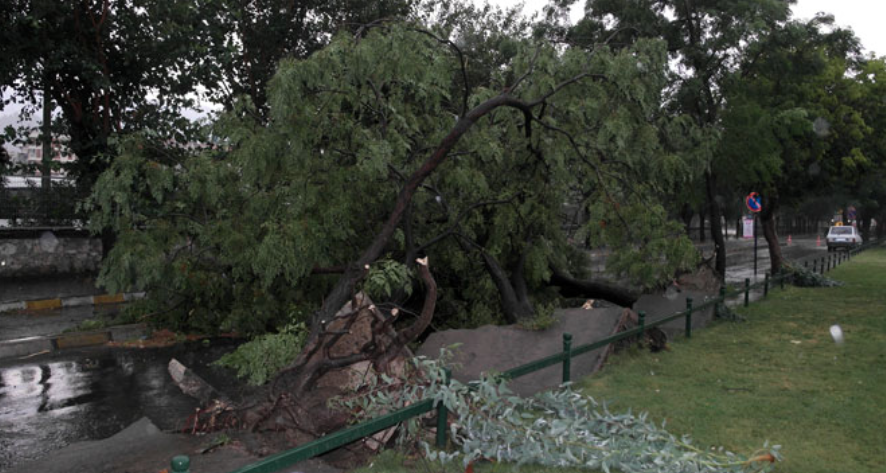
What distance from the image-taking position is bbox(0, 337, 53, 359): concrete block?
1051 centimetres

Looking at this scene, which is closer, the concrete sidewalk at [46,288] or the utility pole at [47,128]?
the utility pole at [47,128]

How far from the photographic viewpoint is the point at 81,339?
11.5 metres

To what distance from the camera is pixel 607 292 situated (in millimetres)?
13703

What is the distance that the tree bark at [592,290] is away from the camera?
13531 millimetres

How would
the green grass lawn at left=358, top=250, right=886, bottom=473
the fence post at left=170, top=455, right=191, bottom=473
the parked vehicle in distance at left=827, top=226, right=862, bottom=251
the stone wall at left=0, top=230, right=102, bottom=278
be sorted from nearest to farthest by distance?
the fence post at left=170, top=455, right=191, bottom=473 → the green grass lawn at left=358, top=250, right=886, bottom=473 → the stone wall at left=0, top=230, right=102, bottom=278 → the parked vehicle in distance at left=827, top=226, right=862, bottom=251

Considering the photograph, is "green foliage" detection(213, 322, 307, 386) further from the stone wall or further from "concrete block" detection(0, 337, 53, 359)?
the stone wall

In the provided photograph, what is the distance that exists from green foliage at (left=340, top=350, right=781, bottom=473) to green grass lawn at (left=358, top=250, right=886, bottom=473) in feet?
0.52

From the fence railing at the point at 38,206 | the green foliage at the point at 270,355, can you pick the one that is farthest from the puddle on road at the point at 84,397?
the fence railing at the point at 38,206

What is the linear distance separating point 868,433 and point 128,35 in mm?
15869

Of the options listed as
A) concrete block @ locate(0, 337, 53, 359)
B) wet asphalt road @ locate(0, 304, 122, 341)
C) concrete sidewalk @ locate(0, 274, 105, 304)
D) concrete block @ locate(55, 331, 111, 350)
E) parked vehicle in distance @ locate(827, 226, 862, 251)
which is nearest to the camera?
concrete block @ locate(0, 337, 53, 359)

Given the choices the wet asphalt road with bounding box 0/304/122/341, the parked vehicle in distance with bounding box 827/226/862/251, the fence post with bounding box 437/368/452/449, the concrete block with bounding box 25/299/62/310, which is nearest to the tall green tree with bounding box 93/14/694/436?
the wet asphalt road with bounding box 0/304/122/341

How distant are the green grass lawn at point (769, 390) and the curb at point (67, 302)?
12048mm

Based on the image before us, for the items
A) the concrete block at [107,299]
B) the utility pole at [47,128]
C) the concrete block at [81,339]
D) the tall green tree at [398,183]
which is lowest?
the concrete block at [81,339]

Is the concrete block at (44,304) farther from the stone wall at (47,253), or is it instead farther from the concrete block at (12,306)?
the stone wall at (47,253)
